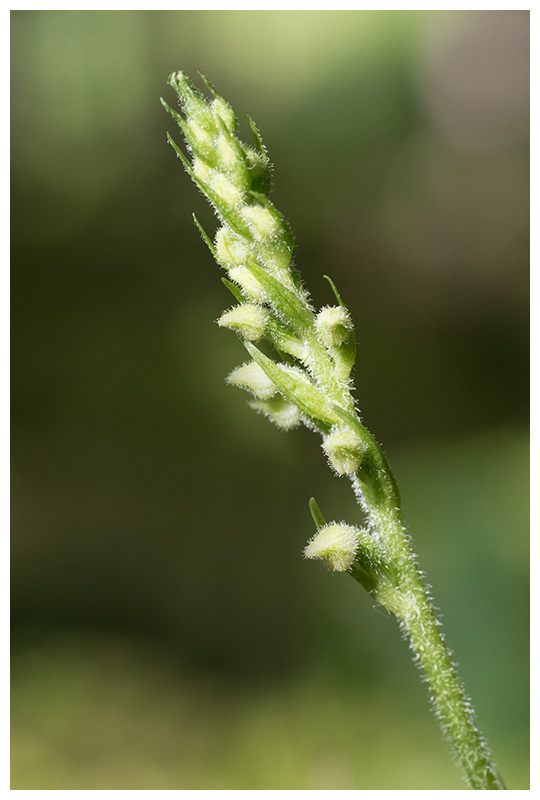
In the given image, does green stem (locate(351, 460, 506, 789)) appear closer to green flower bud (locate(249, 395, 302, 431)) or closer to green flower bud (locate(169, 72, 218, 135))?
green flower bud (locate(249, 395, 302, 431))

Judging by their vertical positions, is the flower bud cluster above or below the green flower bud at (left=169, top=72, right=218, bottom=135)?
below

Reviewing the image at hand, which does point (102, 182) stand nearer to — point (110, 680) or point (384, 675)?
point (110, 680)

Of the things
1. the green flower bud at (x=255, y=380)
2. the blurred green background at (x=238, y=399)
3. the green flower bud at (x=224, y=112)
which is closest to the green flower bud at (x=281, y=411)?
the green flower bud at (x=255, y=380)

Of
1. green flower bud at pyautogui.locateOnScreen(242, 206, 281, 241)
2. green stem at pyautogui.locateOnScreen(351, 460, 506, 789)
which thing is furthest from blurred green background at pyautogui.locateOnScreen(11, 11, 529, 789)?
green flower bud at pyautogui.locateOnScreen(242, 206, 281, 241)

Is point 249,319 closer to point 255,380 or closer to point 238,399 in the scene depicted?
point 255,380

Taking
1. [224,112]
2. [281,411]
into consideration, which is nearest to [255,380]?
[281,411]

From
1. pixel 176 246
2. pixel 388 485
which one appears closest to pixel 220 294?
pixel 176 246
